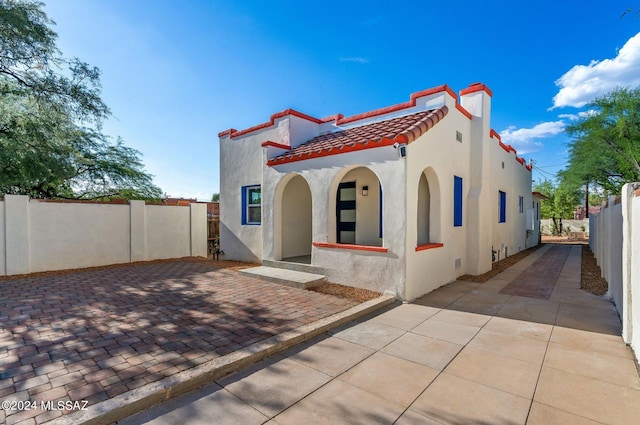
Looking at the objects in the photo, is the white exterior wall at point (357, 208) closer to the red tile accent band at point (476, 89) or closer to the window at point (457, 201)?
the window at point (457, 201)

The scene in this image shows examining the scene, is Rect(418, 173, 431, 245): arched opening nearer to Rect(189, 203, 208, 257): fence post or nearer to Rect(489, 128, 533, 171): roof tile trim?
Rect(489, 128, 533, 171): roof tile trim

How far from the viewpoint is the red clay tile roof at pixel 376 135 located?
6363 millimetres

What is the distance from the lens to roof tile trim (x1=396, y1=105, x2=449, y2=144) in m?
6.16

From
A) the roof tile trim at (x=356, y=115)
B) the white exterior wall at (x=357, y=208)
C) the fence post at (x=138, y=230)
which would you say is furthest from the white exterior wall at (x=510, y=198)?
the fence post at (x=138, y=230)

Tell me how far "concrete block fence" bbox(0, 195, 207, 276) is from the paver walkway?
30.0 feet

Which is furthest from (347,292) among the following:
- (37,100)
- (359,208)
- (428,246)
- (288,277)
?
(37,100)

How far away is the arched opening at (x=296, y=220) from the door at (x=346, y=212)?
5.16 ft

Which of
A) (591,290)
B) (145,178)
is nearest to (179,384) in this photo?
(591,290)

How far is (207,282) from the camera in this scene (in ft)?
24.7

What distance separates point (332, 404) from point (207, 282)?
572 cm

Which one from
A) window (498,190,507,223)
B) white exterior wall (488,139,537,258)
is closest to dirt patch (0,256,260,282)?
white exterior wall (488,139,537,258)

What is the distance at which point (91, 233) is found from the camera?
31.5ft

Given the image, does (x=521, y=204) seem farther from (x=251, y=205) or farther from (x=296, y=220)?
(x=251, y=205)

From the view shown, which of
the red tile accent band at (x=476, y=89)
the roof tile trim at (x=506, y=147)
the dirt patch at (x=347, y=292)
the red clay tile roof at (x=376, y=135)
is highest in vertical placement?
the red tile accent band at (x=476, y=89)
